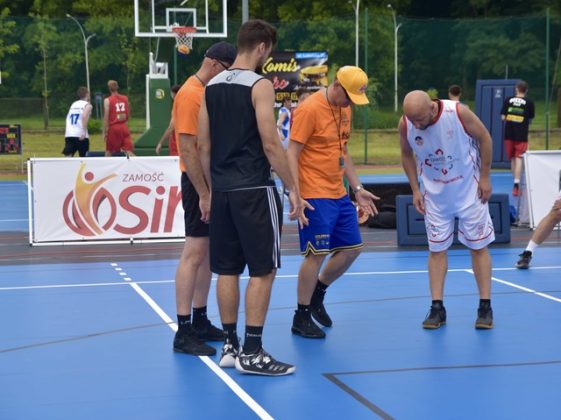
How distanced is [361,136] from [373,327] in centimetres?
2095

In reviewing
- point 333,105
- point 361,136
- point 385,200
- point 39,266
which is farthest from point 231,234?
point 361,136

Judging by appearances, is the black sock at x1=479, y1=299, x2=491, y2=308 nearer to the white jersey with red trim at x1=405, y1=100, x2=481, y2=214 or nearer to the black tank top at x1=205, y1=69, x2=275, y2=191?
the white jersey with red trim at x1=405, y1=100, x2=481, y2=214

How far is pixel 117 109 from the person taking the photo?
22.0 m

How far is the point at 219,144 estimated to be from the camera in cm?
685

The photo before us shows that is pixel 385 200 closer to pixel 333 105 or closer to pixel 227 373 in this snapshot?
pixel 333 105

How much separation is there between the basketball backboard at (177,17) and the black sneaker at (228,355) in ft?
60.2

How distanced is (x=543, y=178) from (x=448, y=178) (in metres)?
7.15

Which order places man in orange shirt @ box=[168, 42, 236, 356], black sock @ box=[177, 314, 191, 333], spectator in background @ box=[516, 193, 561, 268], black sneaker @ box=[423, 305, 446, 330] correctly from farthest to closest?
spectator in background @ box=[516, 193, 561, 268] < black sneaker @ box=[423, 305, 446, 330] < black sock @ box=[177, 314, 191, 333] < man in orange shirt @ box=[168, 42, 236, 356]

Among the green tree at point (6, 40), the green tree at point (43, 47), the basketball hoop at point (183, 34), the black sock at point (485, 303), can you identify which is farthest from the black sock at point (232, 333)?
the green tree at point (43, 47)

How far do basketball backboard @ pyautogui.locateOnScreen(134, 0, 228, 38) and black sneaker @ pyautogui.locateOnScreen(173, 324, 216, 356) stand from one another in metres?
17.9

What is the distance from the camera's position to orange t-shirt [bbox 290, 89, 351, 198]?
25.8 feet

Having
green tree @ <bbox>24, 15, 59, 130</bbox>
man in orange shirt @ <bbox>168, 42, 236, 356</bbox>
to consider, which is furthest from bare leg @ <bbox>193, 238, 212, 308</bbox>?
green tree @ <bbox>24, 15, 59, 130</bbox>

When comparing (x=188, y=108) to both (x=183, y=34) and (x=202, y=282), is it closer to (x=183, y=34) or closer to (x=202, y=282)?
(x=202, y=282)

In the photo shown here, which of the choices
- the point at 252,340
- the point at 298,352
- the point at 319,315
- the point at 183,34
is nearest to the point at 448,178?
the point at 319,315
